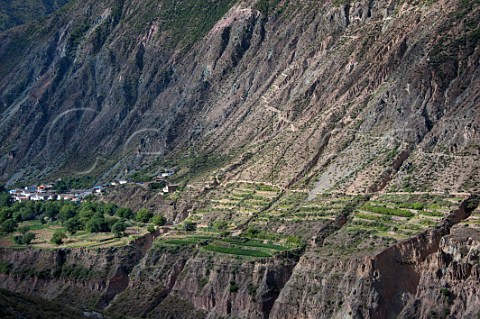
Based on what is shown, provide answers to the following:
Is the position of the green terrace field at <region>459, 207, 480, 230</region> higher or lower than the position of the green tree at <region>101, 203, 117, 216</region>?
higher

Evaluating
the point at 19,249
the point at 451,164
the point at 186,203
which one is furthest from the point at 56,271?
the point at 451,164

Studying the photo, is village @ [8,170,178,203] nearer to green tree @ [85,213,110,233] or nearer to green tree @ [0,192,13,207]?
green tree @ [0,192,13,207]

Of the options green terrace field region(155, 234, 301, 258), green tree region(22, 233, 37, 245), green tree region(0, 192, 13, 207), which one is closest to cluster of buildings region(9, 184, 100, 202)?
green tree region(0, 192, 13, 207)

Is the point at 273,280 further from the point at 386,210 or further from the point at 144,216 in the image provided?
the point at 144,216

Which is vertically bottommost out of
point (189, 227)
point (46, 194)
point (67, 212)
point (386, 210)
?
point (67, 212)

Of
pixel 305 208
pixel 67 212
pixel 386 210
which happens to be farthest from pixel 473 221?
pixel 67 212

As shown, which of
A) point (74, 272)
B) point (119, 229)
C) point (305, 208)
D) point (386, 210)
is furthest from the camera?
point (119, 229)

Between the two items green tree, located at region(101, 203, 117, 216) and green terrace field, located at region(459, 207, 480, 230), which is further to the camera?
green tree, located at region(101, 203, 117, 216)

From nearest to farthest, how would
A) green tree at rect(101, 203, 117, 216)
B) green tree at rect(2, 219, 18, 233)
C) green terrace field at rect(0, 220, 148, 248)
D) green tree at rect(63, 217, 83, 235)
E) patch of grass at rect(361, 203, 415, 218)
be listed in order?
patch of grass at rect(361, 203, 415, 218), green terrace field at rect(0, 220, 148, 248), green tree at rect(63, 217, 83, 235), green tree at rect(101, 203, 117, 216), green tree at rect(2, 219, 18, 233)
